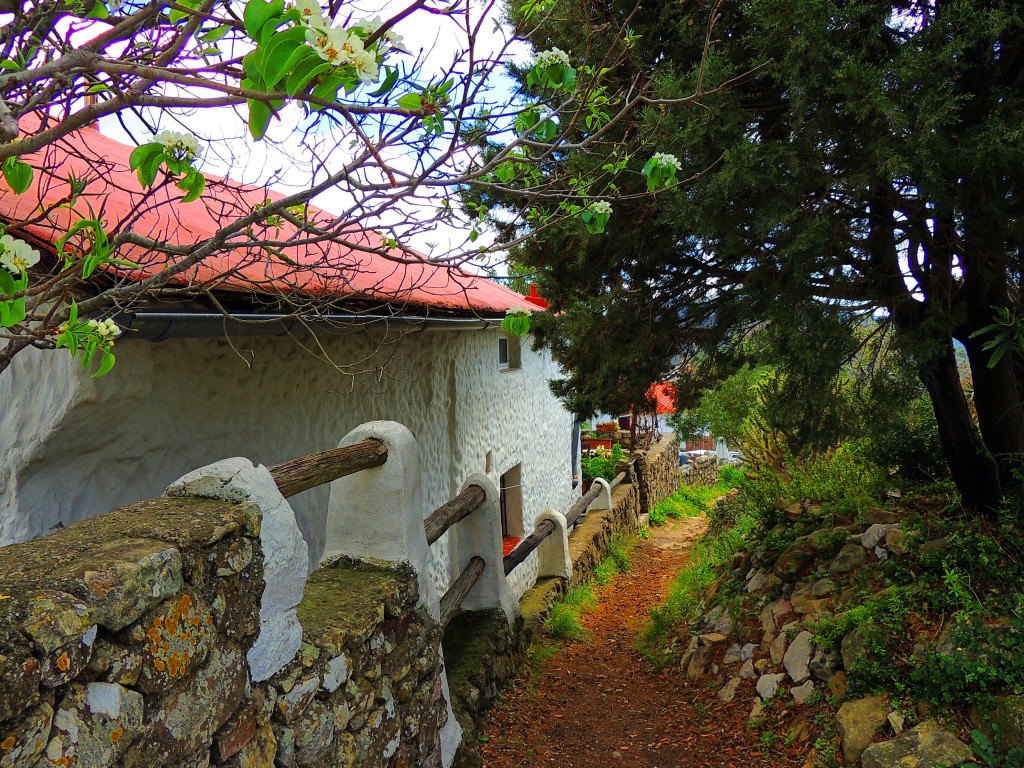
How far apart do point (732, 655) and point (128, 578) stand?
16.5ft

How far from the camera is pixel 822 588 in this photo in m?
5.23

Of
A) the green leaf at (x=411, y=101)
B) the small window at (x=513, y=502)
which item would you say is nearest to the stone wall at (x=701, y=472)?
the small window at (x=513, y=502)

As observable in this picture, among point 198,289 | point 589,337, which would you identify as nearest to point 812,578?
point 589,337

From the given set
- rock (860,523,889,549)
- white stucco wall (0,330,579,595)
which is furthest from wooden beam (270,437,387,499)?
rock (860,523,889,549)

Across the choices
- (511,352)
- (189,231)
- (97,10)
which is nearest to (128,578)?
(97,10)

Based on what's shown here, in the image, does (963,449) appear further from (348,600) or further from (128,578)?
(128,578)

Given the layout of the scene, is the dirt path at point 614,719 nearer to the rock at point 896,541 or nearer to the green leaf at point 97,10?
the rock at point 896,541

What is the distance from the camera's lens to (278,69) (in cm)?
133

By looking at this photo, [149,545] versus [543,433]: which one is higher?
[149,545]

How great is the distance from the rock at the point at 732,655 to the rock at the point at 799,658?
595 mm

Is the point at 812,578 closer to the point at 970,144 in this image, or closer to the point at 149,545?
the point at 970,144

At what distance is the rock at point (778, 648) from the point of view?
16.4 ft

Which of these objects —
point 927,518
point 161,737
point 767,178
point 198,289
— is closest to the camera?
point 161,737

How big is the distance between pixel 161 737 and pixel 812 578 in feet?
16.3
